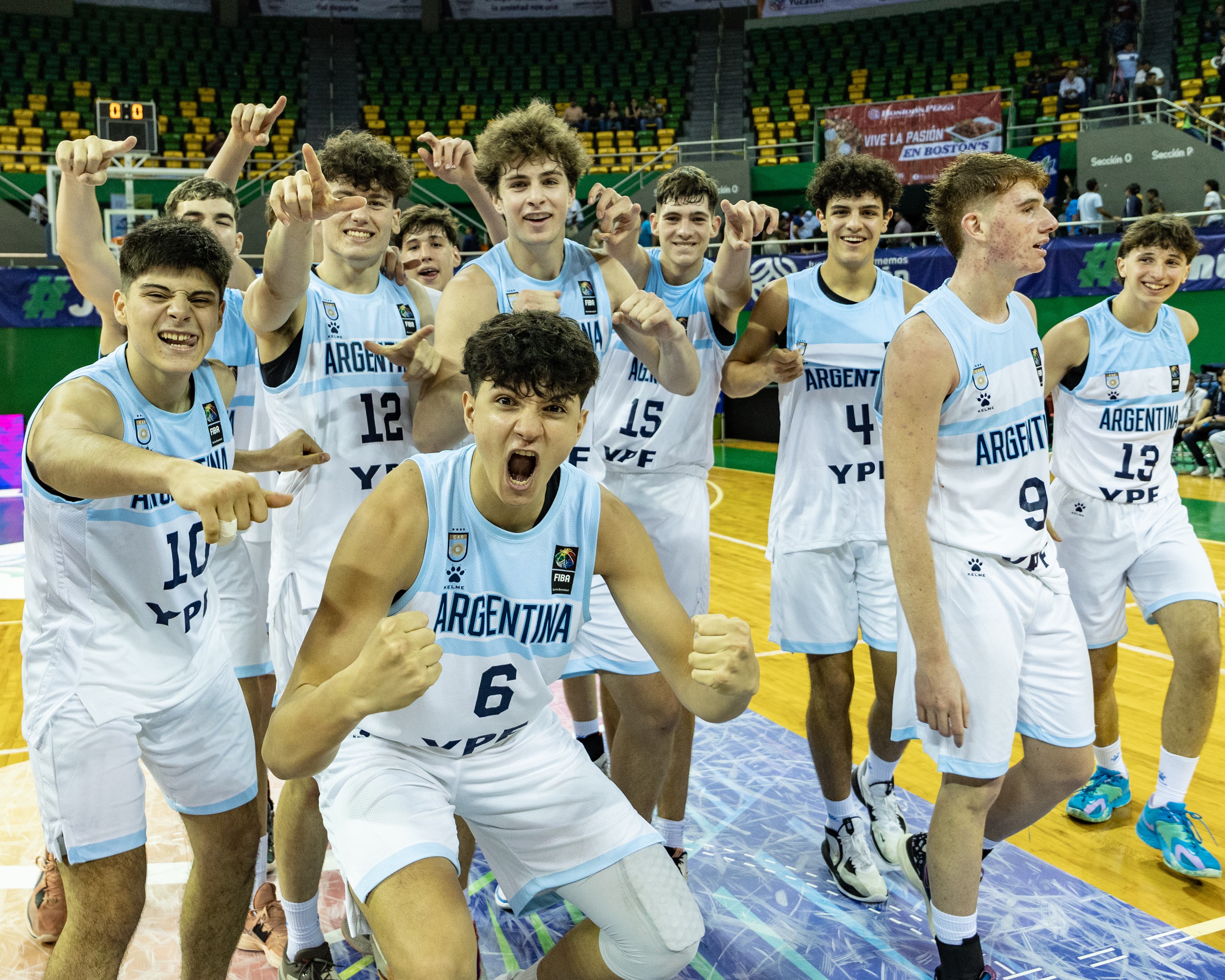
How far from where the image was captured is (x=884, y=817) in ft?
14.0

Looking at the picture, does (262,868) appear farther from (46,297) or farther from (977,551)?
(46,297)

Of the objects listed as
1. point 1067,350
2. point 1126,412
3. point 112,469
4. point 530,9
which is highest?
point 530,9

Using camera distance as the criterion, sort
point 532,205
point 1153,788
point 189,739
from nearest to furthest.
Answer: point 189,739 < point 532,205 < point 1153,788

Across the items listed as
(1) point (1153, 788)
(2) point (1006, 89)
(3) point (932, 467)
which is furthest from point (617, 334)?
(2) point (1006, 89)

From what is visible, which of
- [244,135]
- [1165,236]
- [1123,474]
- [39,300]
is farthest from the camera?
[39,300]

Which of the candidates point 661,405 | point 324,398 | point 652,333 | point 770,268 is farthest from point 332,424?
point 770,268

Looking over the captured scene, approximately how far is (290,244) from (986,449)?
2207 mm

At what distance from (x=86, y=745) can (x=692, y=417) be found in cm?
258

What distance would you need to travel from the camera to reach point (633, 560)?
2812 millimetres

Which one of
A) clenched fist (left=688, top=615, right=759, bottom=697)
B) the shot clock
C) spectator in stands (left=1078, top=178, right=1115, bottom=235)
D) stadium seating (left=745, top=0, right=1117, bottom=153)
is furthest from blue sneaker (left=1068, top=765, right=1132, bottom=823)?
stadium seating (left=745, top=0, right=1117, bottom=153)

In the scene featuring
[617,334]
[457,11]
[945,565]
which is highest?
[457,11]

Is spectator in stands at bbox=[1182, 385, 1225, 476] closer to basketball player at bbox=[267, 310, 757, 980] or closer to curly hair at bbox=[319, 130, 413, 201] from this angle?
curly hair at bbox=[319, 130, 413, 201]

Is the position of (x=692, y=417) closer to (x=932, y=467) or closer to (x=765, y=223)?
(x=765, y=223)

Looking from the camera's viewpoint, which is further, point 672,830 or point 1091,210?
point 1091,210
